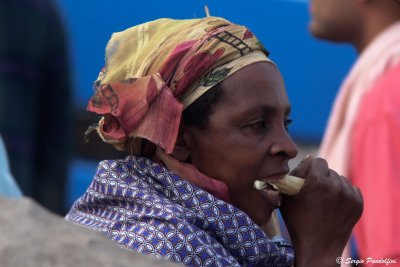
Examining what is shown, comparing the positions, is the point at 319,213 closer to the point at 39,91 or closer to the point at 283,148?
the point at 283,148

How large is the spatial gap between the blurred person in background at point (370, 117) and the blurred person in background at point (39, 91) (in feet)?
3.75

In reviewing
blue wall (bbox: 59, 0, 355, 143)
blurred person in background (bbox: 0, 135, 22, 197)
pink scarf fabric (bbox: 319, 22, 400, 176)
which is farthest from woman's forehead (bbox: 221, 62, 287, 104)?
blue wall (bbox: 59, 0, 355, 143)

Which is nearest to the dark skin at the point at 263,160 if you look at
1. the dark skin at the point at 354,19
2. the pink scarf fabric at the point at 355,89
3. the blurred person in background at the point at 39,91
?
the pink scarf fabric at the point at 355,89

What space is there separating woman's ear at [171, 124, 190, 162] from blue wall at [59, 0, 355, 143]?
2.27 metres

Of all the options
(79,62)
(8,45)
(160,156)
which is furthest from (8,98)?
(160,156)

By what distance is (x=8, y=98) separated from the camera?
4.94 meters

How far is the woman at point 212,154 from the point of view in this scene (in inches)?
109

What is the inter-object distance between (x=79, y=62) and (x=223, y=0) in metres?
2.09

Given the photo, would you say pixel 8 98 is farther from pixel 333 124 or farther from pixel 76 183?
pixel 333 124

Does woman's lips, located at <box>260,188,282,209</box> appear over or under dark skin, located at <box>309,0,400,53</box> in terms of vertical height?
over

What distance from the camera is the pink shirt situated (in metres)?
3.94

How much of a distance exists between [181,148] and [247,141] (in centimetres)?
17

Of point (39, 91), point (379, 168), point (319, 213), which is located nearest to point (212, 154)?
point (319, 213)

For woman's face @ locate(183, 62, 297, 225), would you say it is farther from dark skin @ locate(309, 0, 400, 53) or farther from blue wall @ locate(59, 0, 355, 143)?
blue wall @ locate(59, 0, 355, 143)
